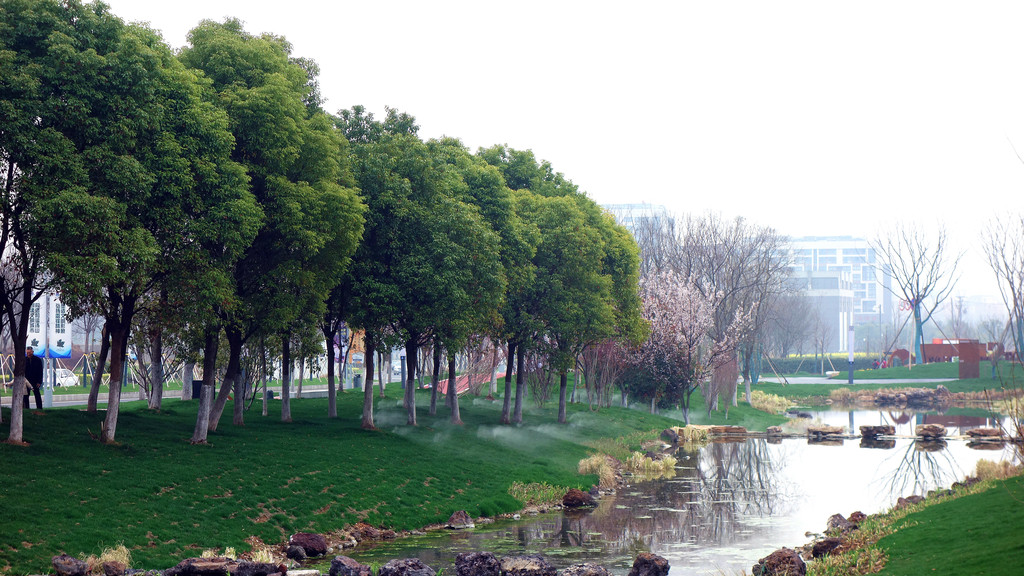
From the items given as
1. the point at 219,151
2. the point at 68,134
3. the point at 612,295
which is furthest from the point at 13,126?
the point at 612,295

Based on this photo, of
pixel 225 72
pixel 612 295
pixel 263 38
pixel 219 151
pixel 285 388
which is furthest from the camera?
pixel 612 295

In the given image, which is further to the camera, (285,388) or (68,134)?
(285,388)

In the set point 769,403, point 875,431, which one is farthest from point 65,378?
point 875,431

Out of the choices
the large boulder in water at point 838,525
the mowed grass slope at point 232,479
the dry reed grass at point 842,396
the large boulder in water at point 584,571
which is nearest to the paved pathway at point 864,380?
the dry reed grass at point 842,396

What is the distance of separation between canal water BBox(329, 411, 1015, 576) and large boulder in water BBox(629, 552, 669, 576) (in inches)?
35.5

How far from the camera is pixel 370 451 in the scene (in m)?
34.4

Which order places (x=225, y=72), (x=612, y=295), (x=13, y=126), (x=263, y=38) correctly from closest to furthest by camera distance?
(x=13, y=126) → (x=225, y=72) → (x=263, y=38) → (x=612, y=295)

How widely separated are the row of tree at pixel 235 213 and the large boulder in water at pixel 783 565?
1876cm

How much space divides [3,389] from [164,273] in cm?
3452

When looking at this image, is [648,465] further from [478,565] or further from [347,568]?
[347,568]

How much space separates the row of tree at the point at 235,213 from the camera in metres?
24.9

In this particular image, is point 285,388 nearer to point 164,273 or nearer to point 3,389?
point 164,273

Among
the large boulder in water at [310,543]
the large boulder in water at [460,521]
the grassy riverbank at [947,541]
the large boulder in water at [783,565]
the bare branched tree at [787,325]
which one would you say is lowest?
the large boulder in water at [460,521]

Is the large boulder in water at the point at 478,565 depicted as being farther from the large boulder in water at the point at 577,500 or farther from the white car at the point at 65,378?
the white car at the point at 65,378
